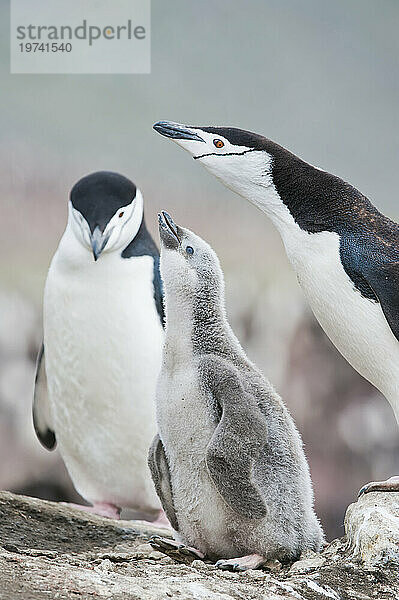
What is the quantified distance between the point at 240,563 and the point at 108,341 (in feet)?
3.01

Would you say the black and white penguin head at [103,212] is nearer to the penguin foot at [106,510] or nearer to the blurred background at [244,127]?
the penguin foot at [106,510]

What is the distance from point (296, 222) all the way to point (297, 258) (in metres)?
0.06

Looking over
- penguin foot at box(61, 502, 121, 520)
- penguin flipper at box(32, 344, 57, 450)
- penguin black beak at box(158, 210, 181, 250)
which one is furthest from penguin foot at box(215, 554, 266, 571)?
penguin flipper at box(32, 344, 57, 450)

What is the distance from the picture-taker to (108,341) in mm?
2154

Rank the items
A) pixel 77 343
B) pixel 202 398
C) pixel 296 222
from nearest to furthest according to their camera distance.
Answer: pixel 202 398 < pixel 296 222 < pixel 77 343

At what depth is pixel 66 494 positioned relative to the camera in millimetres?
3273

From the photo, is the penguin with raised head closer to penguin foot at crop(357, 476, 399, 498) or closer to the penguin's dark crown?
the penguin's dark crown

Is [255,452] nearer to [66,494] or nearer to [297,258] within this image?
[297,258]

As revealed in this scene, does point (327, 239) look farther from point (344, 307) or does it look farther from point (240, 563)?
point (240, 563)

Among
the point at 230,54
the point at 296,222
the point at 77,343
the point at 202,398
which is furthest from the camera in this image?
the point at 230,54

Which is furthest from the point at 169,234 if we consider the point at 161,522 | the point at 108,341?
the point at 161,522

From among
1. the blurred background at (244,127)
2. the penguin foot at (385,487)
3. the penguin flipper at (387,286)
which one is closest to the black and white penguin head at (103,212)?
the penguin flipper at (387,286)

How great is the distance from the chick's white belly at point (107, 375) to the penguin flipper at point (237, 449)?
0.84 metres

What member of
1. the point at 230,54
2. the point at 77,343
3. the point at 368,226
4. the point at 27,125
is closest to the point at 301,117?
the point at 230,54
